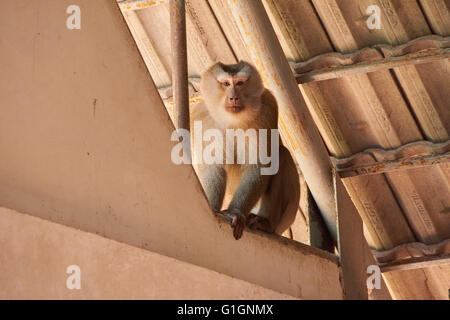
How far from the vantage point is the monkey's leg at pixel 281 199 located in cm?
539

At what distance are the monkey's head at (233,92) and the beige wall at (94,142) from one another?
1301 mm

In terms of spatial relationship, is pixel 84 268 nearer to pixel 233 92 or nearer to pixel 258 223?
pixel 258 223

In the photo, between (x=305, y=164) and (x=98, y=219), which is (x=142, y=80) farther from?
(x=305, y=164)

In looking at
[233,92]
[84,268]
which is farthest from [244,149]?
[84,268]

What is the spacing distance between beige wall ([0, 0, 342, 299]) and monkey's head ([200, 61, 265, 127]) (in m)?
1.30

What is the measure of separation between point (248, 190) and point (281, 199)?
485 mm

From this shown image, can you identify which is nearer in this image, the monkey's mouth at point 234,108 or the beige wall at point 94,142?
the beige wall at point 94,142

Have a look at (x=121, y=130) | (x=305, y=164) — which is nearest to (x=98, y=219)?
(x=121, y=130)

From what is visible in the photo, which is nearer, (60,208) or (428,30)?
(60,208)

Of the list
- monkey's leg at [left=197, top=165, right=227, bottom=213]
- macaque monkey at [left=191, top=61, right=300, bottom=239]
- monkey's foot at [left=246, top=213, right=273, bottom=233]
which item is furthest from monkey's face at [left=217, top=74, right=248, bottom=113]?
monkey's foot at [left=246, top=213, right=273, bottom=233]

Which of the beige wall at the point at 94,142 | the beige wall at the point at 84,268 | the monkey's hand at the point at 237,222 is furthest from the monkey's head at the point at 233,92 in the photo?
the beige wall at the point at 84,268

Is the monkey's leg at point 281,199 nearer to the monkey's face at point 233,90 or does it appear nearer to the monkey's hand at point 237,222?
the monkey's face at point 233,90

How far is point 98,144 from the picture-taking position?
356 cm

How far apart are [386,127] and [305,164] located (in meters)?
1.43
